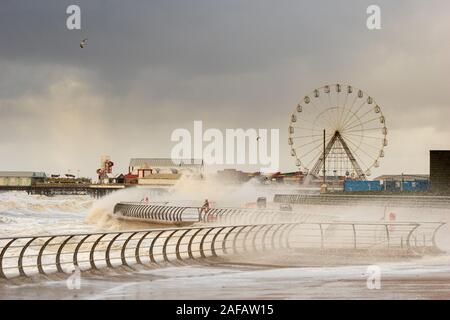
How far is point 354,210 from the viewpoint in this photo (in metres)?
54.2

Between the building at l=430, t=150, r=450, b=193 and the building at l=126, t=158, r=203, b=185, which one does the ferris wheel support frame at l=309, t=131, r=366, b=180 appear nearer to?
the building at l=430, t=150, r=450, b=193

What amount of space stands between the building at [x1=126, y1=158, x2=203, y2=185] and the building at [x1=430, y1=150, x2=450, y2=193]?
102235 mm

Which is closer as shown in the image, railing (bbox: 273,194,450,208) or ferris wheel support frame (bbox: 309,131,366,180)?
railing (bbox: 273,194,450,208)

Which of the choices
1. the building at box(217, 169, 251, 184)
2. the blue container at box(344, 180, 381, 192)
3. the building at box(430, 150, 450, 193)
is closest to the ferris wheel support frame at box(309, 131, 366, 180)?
the blue container at box(344, 180, 381, 192)

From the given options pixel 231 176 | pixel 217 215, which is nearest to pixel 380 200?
pixel 217 215

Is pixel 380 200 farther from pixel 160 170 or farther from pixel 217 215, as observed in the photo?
pixel 160 170

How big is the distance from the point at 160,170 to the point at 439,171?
13227cm

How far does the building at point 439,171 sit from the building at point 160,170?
102235mm

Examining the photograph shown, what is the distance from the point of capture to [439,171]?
5781 centimetres

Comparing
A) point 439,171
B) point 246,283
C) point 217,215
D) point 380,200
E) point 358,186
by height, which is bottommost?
point 246,283

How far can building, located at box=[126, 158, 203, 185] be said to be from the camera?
16850 cm

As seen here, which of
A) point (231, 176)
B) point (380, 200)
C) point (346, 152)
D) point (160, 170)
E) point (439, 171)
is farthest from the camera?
point (160, 170)
